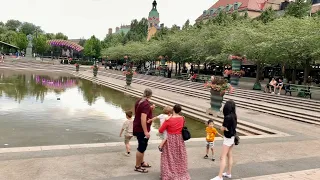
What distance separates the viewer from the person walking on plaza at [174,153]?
620cm

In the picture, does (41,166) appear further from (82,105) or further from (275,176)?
(82,105)

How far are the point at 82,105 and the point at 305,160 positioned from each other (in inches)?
522

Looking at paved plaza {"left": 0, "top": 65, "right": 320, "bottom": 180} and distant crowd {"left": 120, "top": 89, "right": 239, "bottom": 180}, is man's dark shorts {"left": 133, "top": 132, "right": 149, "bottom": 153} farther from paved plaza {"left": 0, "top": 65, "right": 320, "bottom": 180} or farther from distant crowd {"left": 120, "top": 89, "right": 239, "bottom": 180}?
paved plaza {"left": 0, "top": 65, "right": 320, "bottom": 180}

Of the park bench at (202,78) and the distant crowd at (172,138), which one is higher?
the park bench at (202,78)

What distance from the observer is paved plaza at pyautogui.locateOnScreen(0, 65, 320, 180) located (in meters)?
6.64

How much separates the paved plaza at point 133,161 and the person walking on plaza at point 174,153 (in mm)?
608

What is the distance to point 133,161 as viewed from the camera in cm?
767

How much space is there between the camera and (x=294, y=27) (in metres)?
25.6


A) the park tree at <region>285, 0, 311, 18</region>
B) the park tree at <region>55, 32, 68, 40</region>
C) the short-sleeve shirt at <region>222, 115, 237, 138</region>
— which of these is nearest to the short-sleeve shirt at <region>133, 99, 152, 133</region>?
the short-sleeve shirt at <region>222, 115, 237, 138</region>

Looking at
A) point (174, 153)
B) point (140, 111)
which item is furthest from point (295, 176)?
point (140, 111)

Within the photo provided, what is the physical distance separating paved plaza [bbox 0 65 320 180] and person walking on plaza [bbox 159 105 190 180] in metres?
0.61

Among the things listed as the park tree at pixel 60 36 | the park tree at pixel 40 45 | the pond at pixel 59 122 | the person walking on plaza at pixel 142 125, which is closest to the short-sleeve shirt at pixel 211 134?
the person walking on plaza at pixel 142 125

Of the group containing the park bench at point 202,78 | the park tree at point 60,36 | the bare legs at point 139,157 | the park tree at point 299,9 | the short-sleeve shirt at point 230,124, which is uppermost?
the park tree at point 60,36

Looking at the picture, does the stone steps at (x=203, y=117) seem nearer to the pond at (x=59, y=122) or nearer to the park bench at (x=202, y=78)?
the pond at (x=59, y=122)
